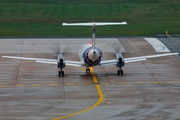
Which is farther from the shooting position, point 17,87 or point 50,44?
point 50,44

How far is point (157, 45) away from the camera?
78812 millimetres

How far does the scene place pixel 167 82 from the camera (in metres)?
54.7

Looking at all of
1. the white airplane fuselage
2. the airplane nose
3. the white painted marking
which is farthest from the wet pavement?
the airplane nose

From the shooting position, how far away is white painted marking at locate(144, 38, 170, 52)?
7550 centimetres

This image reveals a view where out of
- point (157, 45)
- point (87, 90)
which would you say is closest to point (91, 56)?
point (87, 90)

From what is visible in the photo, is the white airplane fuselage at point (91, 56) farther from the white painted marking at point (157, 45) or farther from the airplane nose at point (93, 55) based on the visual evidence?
the white painted marking at point (157, 45)

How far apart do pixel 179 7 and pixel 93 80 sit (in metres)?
66.6

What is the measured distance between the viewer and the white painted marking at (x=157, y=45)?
75500 millimetres

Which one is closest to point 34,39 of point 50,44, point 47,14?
point 50,44

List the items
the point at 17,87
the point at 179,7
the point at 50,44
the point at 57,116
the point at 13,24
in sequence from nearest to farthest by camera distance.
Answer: the point at 57,116 < the point at 17,87 < the point at 50,44 < the point at 13,24 < the point at 179,7

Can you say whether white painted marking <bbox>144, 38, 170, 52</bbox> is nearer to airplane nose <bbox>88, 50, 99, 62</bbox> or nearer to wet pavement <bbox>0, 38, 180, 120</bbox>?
wet pavement <bbox>0, 38, 180, 120</bbox>

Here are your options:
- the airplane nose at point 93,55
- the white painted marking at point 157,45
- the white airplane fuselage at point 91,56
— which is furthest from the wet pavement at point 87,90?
the airplane nose at point 93,55

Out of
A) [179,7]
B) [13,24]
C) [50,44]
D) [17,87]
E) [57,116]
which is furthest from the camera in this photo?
[179,7]

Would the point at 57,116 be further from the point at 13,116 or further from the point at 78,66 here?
the point at 78,66
